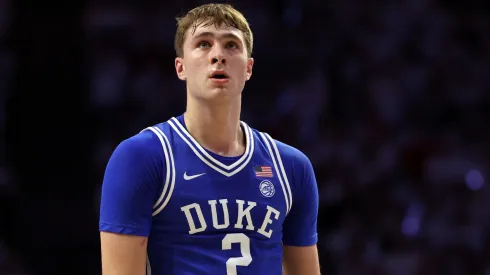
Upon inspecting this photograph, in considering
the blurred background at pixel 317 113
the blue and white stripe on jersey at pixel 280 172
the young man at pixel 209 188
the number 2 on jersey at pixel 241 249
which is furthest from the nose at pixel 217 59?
the blurred background at pixel 317 113

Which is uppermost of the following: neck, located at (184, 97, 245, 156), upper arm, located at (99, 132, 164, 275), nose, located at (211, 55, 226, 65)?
nose, located at (211, 55, 226, 65)

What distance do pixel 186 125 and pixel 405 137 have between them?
3957 millimetres

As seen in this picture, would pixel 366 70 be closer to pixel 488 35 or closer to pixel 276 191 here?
pixel 488 35

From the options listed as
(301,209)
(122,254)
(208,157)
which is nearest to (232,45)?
(208,157)

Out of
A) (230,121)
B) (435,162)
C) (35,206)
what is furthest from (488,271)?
(230,121)

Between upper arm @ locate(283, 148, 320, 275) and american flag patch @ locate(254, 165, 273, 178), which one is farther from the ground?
american flag patch @ locate(254, 165, 273, 178)

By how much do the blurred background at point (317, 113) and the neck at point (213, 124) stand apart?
2.89m

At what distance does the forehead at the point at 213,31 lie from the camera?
105 inches

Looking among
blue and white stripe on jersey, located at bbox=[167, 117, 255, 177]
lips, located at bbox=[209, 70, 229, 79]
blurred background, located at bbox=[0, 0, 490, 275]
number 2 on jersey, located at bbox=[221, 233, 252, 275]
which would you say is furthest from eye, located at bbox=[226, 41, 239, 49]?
blurred background, located at bbox=[0, 0, 490, 275]

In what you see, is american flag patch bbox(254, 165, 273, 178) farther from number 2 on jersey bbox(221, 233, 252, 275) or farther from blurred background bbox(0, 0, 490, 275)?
blurred background bbox(0, 0, 490, 275)

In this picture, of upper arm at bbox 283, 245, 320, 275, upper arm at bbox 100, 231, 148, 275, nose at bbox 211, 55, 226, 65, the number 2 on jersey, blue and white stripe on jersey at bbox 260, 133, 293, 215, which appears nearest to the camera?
upper arm at bbox 100, 231, 148, 275

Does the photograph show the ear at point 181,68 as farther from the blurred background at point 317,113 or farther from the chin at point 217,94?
the blurred background at point 317,113

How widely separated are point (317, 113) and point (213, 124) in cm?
366

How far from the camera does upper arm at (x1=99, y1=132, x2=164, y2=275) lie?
2432 millimetres
